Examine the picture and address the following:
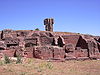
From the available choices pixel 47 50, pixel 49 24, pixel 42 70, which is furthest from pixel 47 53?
pixel 49 24

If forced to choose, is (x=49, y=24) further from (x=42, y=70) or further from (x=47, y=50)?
(x=42, y=70)

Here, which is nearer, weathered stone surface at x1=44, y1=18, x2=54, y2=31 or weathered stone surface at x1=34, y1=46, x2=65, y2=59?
weathered stone surface at x1=34, y1=46, x2=65, y2=59

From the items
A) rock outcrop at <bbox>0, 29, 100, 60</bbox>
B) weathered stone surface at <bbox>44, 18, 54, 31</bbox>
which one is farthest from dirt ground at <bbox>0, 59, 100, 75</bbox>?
weathered stone surface at <bbox>44, 18, 54, 31</bbox>

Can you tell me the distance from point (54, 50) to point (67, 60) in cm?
197

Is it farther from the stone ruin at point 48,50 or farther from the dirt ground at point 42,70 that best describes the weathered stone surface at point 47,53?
the dirt ground at point 42,70

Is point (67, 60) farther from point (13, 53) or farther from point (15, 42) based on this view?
point (15, 42)

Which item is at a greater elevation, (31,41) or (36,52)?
(31,41)

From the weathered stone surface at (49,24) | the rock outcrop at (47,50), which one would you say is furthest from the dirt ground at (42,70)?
the weathered stone surface at (49,24)

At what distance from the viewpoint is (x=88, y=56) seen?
23594 millimetres

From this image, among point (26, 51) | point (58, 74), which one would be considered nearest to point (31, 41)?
point (26, 51)

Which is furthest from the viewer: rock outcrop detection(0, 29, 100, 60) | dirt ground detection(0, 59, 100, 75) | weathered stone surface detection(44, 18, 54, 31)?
weathered stone surface detection(44, 18, 54, 31)

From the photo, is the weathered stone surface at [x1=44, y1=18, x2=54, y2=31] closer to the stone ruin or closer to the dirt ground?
the stone ruin

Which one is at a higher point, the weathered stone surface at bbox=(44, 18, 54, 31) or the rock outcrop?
the weathered stone surface at bbox=(44, 18, 54, 31)

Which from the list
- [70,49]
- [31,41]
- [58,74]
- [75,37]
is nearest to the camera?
[58,74]
